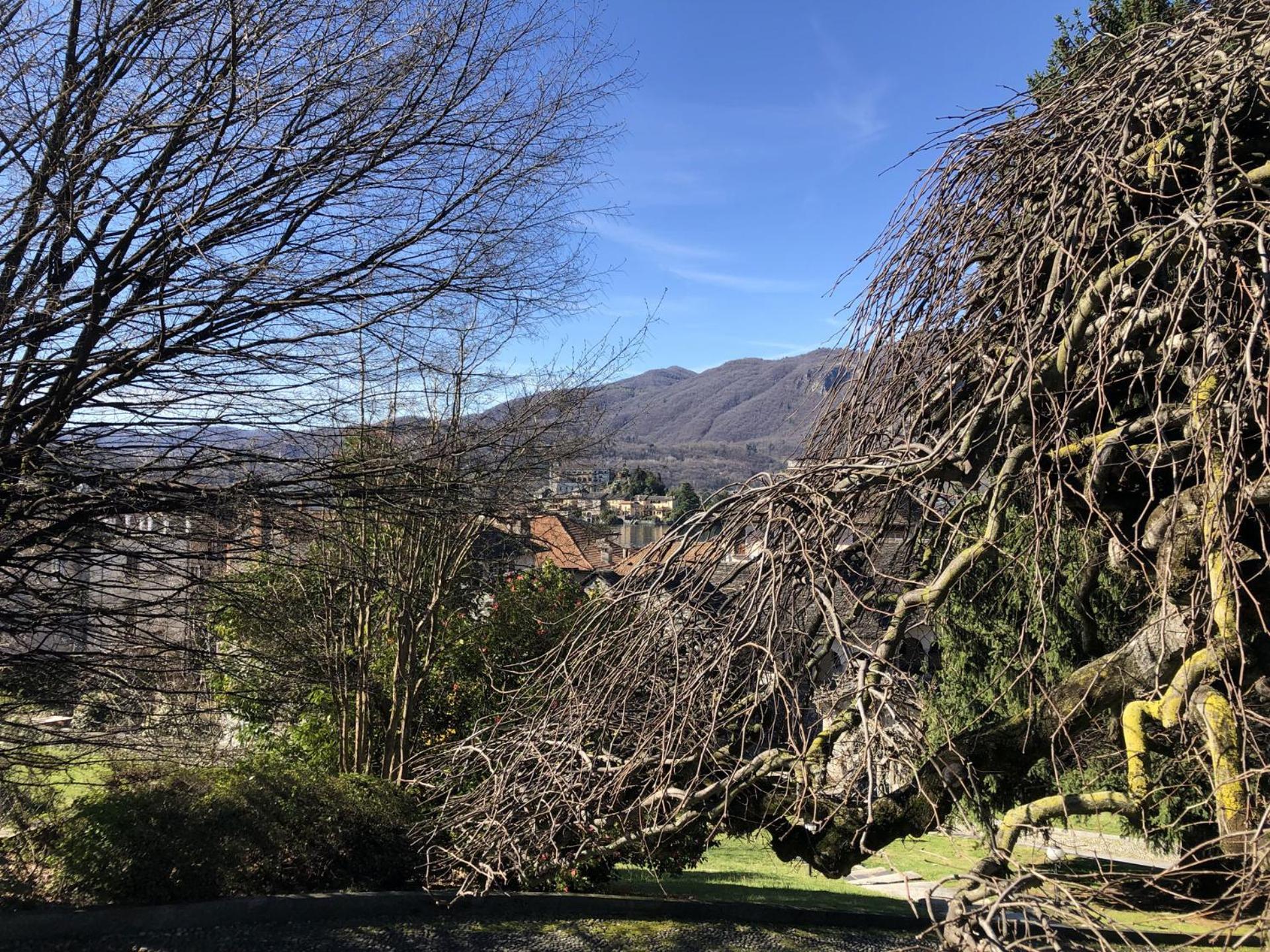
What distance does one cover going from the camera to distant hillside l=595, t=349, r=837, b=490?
242ft

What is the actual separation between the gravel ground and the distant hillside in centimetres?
857

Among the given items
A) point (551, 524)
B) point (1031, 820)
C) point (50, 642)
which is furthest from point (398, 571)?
point (1031, 820)

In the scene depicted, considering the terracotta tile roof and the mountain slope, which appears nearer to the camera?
the terracotta tile roof

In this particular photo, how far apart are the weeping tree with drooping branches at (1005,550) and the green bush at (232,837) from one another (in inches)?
116

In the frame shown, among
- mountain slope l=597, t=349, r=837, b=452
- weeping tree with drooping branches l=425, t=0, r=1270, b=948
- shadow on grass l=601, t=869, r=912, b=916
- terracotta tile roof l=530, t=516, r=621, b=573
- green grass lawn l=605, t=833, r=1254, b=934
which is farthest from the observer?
mountain slope l=597, t=349, r=837, b=452

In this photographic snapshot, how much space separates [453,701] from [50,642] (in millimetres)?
4869

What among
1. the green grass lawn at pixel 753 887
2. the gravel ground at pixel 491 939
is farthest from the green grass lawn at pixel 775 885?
the gravel ground at pixel 491 939

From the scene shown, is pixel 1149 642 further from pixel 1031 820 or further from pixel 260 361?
pixel 260 361

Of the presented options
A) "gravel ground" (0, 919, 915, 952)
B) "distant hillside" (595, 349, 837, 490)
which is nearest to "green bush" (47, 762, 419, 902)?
"gravel ground" (0, 919, 915, 952)

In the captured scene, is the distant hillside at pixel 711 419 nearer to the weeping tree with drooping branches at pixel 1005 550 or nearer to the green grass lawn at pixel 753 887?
the green grass lawn at pixel 753 887

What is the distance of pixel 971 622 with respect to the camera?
28.8 ft

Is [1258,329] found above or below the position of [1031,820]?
above

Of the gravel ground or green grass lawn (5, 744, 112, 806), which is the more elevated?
green grass lawn (5, 744, 112, 806)

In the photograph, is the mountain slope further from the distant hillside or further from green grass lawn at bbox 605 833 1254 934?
green grass lawn at bbox 605 833 1254 934
